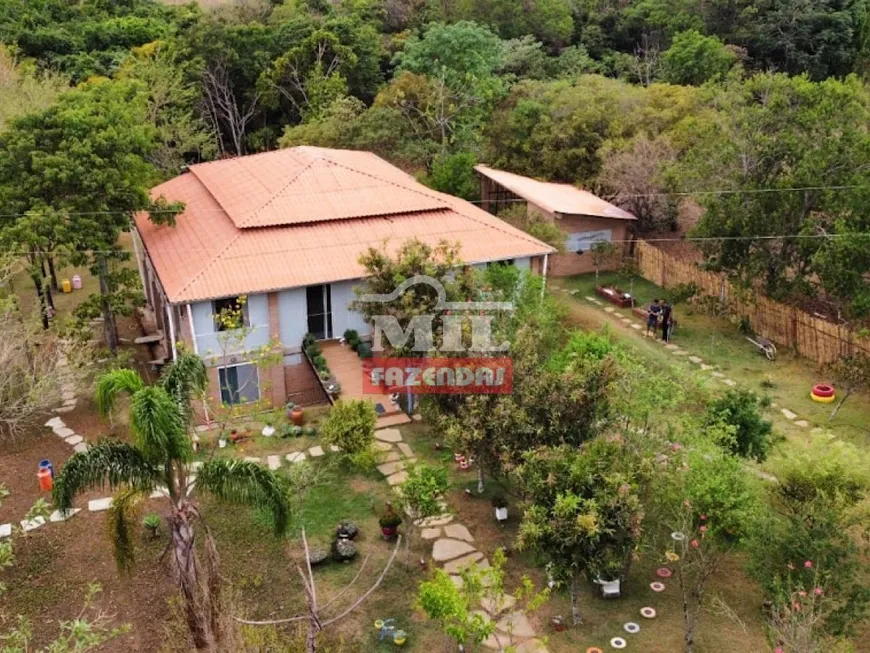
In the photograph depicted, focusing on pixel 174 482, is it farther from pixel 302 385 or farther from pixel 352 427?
pixel 302 385

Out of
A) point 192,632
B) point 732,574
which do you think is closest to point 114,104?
point 192,632

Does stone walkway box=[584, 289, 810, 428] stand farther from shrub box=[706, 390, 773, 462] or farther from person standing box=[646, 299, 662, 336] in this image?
shrub box=[706, 390, 773, 462]

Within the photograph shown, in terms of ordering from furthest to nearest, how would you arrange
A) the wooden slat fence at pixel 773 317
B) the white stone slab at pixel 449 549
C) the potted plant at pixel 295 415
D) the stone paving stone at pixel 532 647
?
the wooden slat fence at pixel 773 317 < the potted plant at pixel 295 415 < the white stone slab at pixel 449 549 < the stone paving stone at pixel 532 647

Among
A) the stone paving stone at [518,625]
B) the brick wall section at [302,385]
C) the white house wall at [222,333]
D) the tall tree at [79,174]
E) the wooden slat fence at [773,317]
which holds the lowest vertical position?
the brick wall section at [302,385]

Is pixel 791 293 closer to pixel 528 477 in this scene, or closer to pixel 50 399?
pixel 528 477

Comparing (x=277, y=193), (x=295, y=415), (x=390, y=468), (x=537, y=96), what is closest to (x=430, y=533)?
(x=390, y=468)

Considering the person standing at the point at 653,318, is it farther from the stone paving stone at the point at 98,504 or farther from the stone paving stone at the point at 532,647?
the stone paving stone at the point at 98,504

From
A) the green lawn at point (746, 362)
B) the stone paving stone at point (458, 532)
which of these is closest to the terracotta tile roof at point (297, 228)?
the green lawn at point (746, 362)

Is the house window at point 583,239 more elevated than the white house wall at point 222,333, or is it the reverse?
the white house wall at point 222,333
